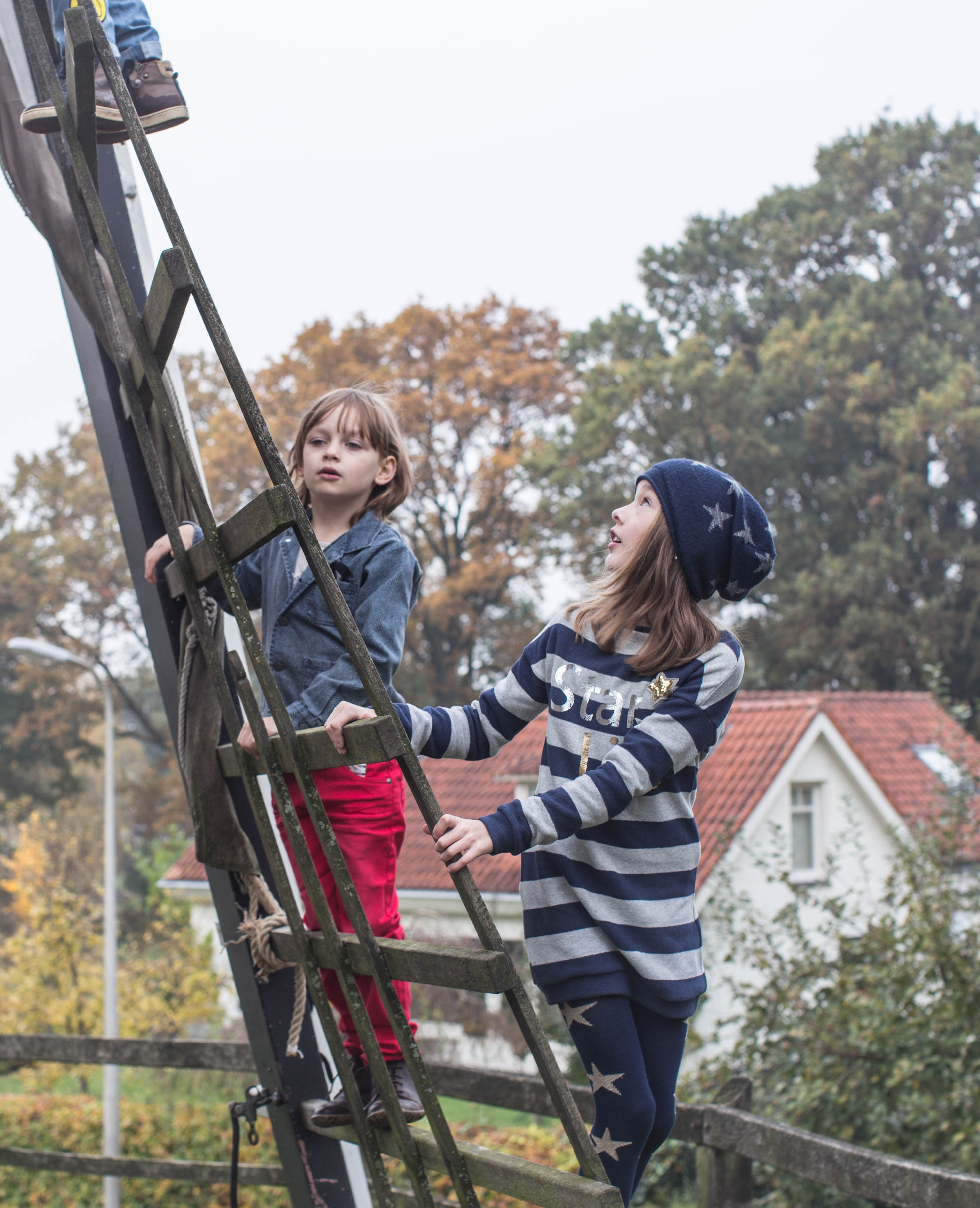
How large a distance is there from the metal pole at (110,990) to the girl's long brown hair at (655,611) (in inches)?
219

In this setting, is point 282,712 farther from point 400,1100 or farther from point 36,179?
point 36,179

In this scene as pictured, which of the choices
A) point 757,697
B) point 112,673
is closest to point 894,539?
point 757,697

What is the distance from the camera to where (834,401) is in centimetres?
2212

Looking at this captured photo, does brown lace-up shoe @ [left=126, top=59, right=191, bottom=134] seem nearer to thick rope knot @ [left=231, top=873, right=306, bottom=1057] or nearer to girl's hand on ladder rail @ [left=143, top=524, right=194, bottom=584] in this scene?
girl's hand on ladder rail @ [left=143, top=524, right=194, bottom=584]

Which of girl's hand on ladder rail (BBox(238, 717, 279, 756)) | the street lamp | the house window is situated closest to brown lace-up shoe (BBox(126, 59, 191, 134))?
girl's hand on ladder rail (BBox(238, 717, 279, 756))

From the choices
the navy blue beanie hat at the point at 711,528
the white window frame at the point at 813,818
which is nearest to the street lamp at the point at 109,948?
the navy blue beanie hat at the point at 711,528

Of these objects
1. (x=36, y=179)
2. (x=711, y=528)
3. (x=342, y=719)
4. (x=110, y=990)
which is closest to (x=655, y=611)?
(x=711, y=528)

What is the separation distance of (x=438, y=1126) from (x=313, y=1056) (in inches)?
32.7

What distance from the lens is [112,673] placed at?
Result: 2331cm

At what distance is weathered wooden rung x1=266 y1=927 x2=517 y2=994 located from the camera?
1.48 m

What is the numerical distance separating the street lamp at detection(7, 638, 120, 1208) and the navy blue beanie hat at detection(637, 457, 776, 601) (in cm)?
594

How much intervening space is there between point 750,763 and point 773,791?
407mm

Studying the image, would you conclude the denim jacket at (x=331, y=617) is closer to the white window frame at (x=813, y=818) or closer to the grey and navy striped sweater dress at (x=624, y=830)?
the grey and navy striped sweater dress at (x=624, y=830)

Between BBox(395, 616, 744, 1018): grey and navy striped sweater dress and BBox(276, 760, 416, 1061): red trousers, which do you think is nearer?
BBox(395, 616, 744, 1018): grey and navy striped sweater dress
